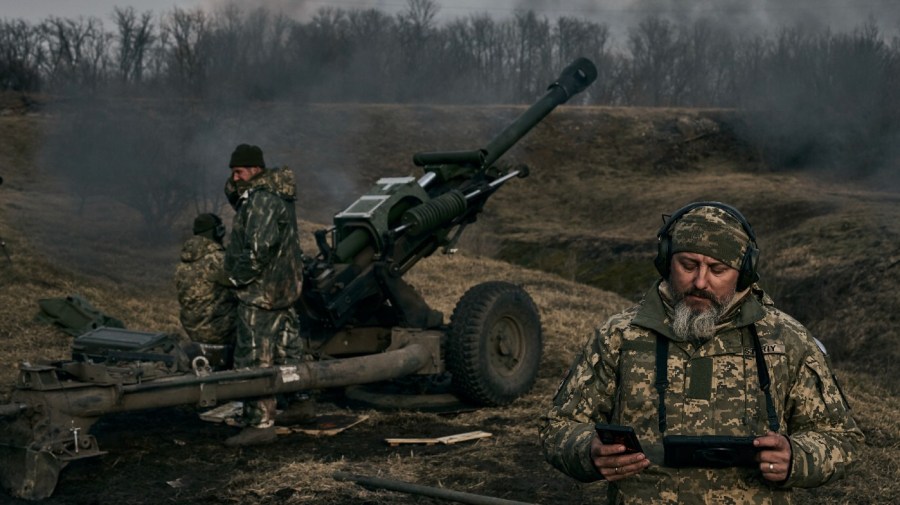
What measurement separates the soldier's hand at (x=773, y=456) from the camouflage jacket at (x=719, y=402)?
0.16m

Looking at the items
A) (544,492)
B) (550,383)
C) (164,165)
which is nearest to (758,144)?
(164,165)

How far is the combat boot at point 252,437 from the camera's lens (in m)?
7.19

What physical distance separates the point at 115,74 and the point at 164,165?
42.0 ft

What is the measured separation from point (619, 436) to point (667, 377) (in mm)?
307

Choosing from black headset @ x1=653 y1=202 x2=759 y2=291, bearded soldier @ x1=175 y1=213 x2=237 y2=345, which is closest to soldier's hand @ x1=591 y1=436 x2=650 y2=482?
black headset @ x1=653 y1=202 x2=759 y2=291

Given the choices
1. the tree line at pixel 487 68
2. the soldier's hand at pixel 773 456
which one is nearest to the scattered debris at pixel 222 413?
the soldier's hand at pixel 773 456

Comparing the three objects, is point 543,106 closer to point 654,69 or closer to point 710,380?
point 710,380

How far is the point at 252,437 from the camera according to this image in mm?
7215

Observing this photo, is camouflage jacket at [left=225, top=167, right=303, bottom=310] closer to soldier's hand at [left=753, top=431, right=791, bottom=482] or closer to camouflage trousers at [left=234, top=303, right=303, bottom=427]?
camouflage trousers at [left=234, top=303, right=303, bottom=427]

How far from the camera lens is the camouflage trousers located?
7262 millimetres

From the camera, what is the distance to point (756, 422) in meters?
3.00

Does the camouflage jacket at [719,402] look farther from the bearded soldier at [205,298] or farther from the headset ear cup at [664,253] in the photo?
the bearded soldier at [205,298]

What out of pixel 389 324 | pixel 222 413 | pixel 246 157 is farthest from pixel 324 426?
pixel 246 157

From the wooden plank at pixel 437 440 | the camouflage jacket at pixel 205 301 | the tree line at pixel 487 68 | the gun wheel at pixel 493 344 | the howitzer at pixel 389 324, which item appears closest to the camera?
the howitzer at pixel 389 324
